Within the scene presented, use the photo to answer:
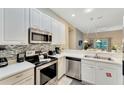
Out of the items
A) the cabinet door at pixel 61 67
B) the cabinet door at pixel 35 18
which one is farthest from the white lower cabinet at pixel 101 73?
the cabinet door at pixel 35 18

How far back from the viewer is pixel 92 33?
718 cm

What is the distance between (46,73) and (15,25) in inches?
49.8

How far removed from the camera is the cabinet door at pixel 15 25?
4.70ft

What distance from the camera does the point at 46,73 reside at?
2029mm

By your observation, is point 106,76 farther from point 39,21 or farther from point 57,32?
point 39,21

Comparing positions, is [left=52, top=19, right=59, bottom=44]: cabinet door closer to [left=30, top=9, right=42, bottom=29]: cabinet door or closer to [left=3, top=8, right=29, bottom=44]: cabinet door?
[left=30, top=9, right=42, bottom=29]: cabinet door

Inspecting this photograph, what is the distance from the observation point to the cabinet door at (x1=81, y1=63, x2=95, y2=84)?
231 centimetres

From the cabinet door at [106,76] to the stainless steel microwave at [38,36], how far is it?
66.3 inches

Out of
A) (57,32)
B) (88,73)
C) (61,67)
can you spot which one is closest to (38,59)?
(61,67)

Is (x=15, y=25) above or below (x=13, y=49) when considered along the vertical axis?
above

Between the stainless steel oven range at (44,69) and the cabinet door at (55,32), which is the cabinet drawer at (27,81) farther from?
the cabinet door at (55,32)
